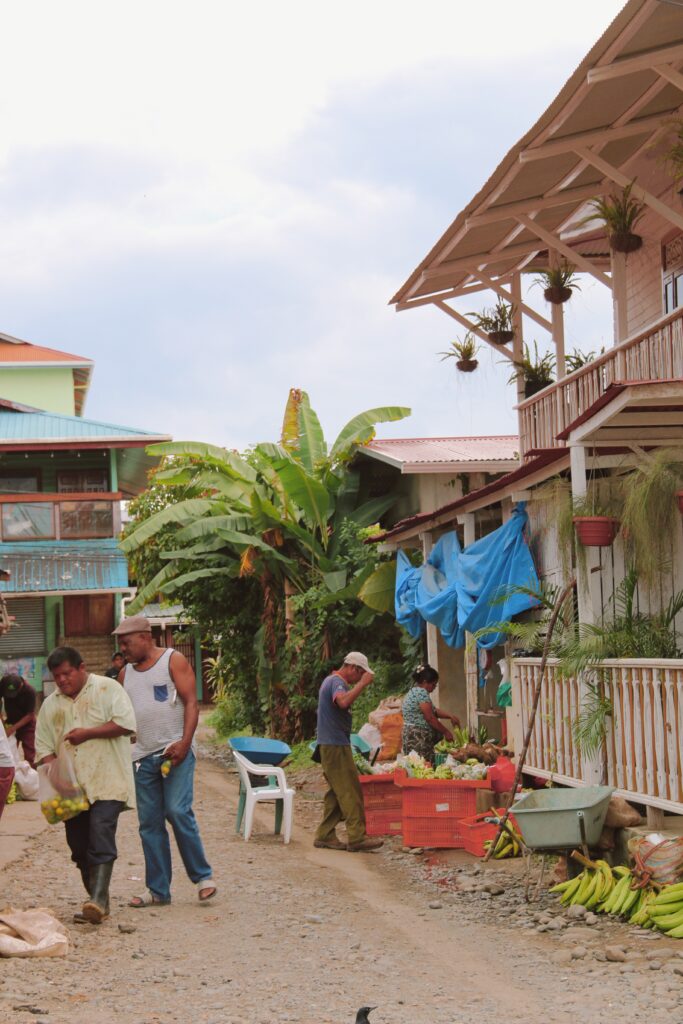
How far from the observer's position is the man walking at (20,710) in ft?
51.6

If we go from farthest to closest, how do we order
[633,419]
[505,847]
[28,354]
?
[28,354] < [505,847] < [633,419]

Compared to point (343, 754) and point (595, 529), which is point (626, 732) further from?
point (343, 754)

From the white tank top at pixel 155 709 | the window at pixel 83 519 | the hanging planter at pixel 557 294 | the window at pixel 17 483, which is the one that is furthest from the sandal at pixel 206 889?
the window at pixel 17 483

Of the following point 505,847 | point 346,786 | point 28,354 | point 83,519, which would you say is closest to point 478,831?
point 505,847

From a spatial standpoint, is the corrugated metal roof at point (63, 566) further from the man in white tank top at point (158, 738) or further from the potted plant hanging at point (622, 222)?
the man in white tank top at point (158, 738)

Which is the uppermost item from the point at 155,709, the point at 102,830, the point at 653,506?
the point at 653,506

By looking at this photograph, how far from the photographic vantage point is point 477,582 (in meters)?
14.1

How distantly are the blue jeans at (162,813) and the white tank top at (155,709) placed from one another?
0.32ft

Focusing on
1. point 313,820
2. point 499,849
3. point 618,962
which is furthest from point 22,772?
point 618,962

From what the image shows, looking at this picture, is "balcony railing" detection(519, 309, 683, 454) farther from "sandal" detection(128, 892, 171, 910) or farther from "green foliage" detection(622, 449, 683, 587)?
"sandal" detection(128, 892, 171, 910)

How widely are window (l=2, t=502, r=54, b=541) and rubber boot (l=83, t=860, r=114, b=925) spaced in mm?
24336

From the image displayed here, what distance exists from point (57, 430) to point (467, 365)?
16.7 meters

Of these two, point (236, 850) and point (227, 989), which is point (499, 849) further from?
point (227, 989)

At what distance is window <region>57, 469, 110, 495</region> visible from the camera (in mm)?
33062
